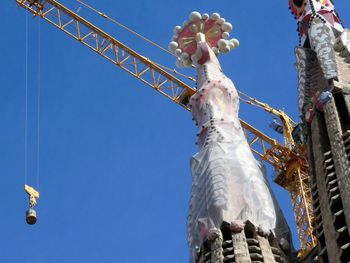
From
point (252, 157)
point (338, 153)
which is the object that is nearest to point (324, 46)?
point (252, 157)

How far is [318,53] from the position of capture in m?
40.2

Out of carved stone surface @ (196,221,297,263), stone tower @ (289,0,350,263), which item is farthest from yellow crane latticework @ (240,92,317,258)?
carved stone surface @ (196,221,297,263)

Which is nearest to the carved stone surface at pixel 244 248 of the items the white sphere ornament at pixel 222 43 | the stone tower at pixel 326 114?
the stone tower at pixel 326 114

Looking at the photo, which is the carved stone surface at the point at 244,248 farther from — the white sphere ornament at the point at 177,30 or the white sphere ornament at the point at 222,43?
the white sphere ornament at the point at 177,30

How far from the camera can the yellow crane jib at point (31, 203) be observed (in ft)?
127

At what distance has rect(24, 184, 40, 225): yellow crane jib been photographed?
127 ft

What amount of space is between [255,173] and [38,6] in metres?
28.9

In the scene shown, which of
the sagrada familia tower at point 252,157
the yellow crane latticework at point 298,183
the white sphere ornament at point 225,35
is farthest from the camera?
the yellow crane latticework at point 298,183

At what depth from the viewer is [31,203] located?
41.9 m

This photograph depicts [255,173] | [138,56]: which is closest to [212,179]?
[255,173]

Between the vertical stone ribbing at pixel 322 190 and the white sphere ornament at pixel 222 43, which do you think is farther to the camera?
the white sphere ornament at pixel 222 43

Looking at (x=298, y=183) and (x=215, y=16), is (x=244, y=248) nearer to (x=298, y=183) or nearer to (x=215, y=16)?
(x=215, y=16)

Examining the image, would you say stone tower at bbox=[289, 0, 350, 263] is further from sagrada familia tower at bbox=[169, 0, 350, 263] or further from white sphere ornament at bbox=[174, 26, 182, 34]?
white sphere ornament at bbox=[174, 26, 182, 34]

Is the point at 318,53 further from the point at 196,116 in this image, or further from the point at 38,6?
the point at 38,6
